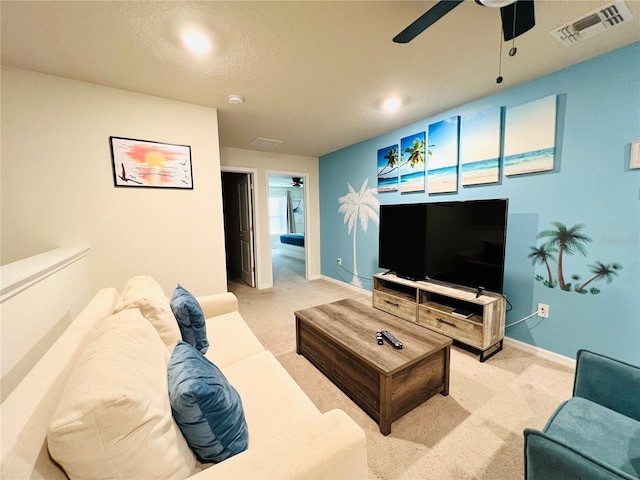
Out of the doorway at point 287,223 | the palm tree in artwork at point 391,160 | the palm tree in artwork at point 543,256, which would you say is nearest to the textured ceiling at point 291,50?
the palm tree in artwork at point 391,160

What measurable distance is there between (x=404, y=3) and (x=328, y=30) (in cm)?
45

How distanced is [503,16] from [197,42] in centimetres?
176

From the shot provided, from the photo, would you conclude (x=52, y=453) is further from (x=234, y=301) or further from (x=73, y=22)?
(x=73, y=22)

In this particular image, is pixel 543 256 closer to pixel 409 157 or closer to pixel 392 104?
pixel 409 157

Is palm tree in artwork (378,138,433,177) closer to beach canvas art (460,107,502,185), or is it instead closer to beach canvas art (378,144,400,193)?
beach canvas art (378,144,400,193)

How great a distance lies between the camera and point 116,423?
23.7 inches

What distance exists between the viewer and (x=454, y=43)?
1711 millimetres

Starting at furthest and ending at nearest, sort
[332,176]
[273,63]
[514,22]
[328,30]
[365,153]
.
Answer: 1. [332,176]
2. [365,153]
3. [273,63]
4. [328,30]
5. [514,22]

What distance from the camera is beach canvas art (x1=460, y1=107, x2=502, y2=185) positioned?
8.00 feet

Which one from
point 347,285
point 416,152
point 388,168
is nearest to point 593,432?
point 416,152

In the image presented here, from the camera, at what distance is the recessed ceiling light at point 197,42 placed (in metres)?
1.59

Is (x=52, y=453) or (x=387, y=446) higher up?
(x=52, y=453)

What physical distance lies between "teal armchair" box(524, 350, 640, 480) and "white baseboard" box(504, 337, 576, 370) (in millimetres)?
1200

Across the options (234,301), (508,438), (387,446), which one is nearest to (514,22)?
(508,438)
